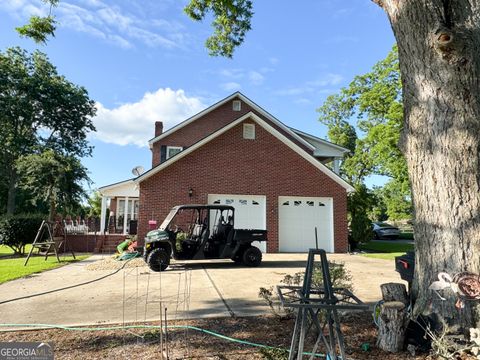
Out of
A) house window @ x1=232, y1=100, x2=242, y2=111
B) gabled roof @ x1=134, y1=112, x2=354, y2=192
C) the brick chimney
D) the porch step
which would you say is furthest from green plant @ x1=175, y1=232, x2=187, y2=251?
the brick chimney

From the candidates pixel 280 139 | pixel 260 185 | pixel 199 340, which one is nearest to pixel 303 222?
pixel 260 185

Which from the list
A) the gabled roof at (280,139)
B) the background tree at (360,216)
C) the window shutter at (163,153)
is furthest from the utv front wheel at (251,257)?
the window shutter at (163,153)

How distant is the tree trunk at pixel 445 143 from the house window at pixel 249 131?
10.6m

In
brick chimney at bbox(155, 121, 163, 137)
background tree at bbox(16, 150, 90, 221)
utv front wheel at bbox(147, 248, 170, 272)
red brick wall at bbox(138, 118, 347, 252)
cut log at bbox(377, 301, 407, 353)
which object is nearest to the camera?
cut log at bbox(377, 301, 407, 353)

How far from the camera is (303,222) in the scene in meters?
14.5

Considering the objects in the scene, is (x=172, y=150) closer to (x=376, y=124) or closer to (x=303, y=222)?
Answer: (x=303, y=222)

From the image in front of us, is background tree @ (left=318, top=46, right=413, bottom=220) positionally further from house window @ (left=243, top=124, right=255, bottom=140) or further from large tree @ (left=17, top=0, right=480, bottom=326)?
large tree @ (left=17, top=0, right=480, bottom=326)

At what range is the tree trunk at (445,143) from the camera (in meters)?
3.52

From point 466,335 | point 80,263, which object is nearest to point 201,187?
point 80,263

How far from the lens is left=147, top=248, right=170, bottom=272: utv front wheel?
886 cm

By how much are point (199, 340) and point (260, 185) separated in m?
→ 10.6

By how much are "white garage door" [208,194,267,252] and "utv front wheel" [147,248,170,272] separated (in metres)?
5.03

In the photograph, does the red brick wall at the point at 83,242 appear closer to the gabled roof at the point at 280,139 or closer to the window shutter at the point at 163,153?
the gabled roof at the point at 280,139

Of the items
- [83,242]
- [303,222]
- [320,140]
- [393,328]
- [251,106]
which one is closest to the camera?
[393,328]
